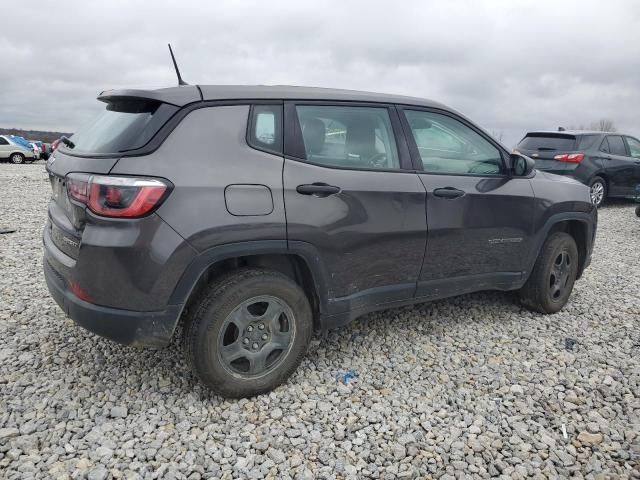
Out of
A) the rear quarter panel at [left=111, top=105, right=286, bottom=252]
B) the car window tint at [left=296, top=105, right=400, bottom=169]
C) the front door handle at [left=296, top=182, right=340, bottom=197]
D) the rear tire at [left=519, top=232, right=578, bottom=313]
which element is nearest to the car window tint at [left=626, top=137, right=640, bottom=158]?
the rear tire at [left=519, top=232, right=578, bottom=313]

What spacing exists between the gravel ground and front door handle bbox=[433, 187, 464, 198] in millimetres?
1127

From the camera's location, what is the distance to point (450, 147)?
3477 mm

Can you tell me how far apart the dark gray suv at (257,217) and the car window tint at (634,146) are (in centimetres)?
948

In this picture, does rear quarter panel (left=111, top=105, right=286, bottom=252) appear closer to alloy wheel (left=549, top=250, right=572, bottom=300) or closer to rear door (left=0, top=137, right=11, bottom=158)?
alloy wheel (left=549, top=250, right=572, bottom=300)

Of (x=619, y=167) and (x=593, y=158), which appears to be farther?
(x=619, y=167)

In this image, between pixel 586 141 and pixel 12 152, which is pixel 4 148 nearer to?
pixel 12 152

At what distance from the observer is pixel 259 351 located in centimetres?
279

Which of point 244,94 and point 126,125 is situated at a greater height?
point 244,94

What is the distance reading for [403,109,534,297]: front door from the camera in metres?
3.28

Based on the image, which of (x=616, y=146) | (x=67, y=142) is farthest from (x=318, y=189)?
(x=616, y=146)

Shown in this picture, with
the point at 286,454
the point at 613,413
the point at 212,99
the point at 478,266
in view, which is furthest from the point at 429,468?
the point at 212,99

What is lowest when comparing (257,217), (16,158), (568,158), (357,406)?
(357,406)

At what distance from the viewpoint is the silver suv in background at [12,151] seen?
974 inches

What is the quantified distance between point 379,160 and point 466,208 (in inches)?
30.2
